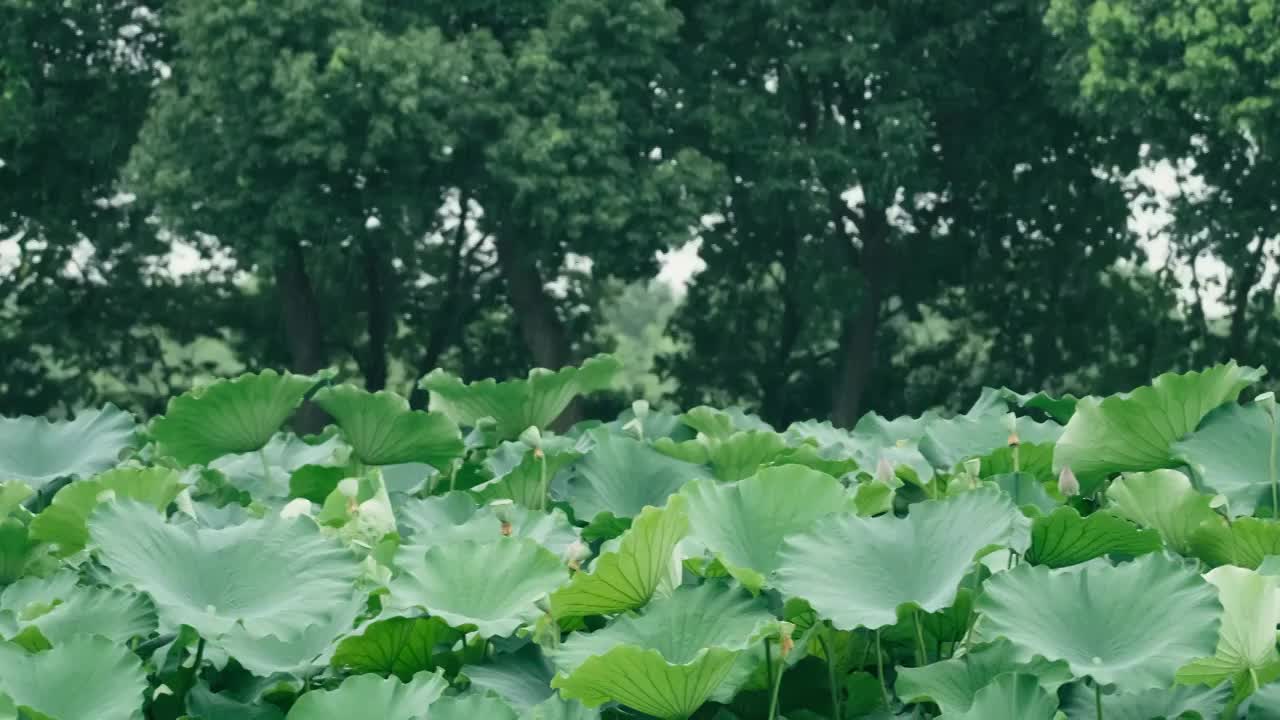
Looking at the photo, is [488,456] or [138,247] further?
[138,247]

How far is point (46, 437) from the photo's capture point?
252 cm

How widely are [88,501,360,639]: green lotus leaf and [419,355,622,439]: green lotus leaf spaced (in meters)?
0.79

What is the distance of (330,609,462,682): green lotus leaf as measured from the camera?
5.19 feet

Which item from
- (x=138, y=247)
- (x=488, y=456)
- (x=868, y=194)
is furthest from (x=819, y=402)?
(x=488, y=456)

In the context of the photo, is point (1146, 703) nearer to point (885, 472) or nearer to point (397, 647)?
point (885, 472)

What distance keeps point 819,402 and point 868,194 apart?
3.93 metres

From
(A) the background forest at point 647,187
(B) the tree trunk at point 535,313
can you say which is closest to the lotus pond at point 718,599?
(A) the background forest at point 647,187

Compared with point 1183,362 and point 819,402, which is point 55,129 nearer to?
point 819,402

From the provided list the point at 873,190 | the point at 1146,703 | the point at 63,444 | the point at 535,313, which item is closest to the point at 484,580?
the point at 1146,703

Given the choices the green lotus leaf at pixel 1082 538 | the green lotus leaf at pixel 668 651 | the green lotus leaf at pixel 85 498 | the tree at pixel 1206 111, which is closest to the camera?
the green lotus leaf at pixel 668 651

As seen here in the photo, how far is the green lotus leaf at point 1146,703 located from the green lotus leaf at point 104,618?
876 mm

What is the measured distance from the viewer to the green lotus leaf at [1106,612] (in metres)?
1.44

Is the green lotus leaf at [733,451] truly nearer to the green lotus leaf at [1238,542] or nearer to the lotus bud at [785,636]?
the green lotus leaf at [1238,542]

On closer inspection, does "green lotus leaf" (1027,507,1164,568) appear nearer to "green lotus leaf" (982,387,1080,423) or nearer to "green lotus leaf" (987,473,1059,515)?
"green lotus leaf" (987,473,1059,515)
